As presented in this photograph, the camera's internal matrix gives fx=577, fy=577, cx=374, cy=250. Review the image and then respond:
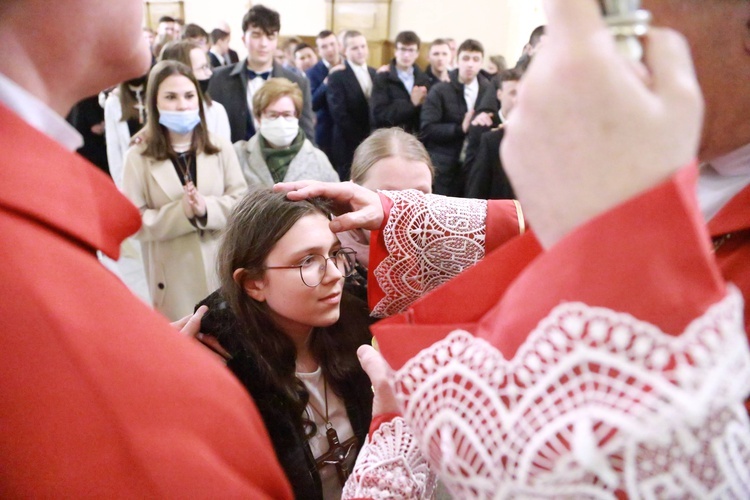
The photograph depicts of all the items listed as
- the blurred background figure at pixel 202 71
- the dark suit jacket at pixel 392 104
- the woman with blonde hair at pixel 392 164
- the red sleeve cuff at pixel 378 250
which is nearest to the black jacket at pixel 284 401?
the red sleeve cuff at pixel 378 250

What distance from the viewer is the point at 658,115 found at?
1.28 feet

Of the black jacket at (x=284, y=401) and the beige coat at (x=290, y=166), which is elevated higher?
the beige coat at (x=290, y=166)

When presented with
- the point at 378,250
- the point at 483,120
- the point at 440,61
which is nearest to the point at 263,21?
the point at 483,120

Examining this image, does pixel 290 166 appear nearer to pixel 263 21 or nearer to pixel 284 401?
pixel 263 21

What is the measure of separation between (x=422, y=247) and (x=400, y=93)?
3.55 m

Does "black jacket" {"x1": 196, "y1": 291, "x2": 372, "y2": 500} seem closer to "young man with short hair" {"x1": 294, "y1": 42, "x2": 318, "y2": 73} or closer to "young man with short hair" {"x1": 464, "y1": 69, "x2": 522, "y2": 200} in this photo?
"young man with short hair" {"x1": 464, "y1": 69, "x2": 522, "y2": 200}

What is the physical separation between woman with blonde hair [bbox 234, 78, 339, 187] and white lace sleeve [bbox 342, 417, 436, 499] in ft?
7.22

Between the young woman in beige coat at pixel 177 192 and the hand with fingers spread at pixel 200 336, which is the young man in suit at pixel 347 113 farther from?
the hand with fingers spread at pixel 200 336

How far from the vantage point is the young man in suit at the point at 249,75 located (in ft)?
11.9

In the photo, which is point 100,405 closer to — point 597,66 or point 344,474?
point 597,66

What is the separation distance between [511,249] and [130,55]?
0.43 metres

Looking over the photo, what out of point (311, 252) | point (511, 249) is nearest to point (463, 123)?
point (311, 252)

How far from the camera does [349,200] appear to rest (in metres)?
1.25

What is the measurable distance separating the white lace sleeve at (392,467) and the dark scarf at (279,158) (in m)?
2.25
